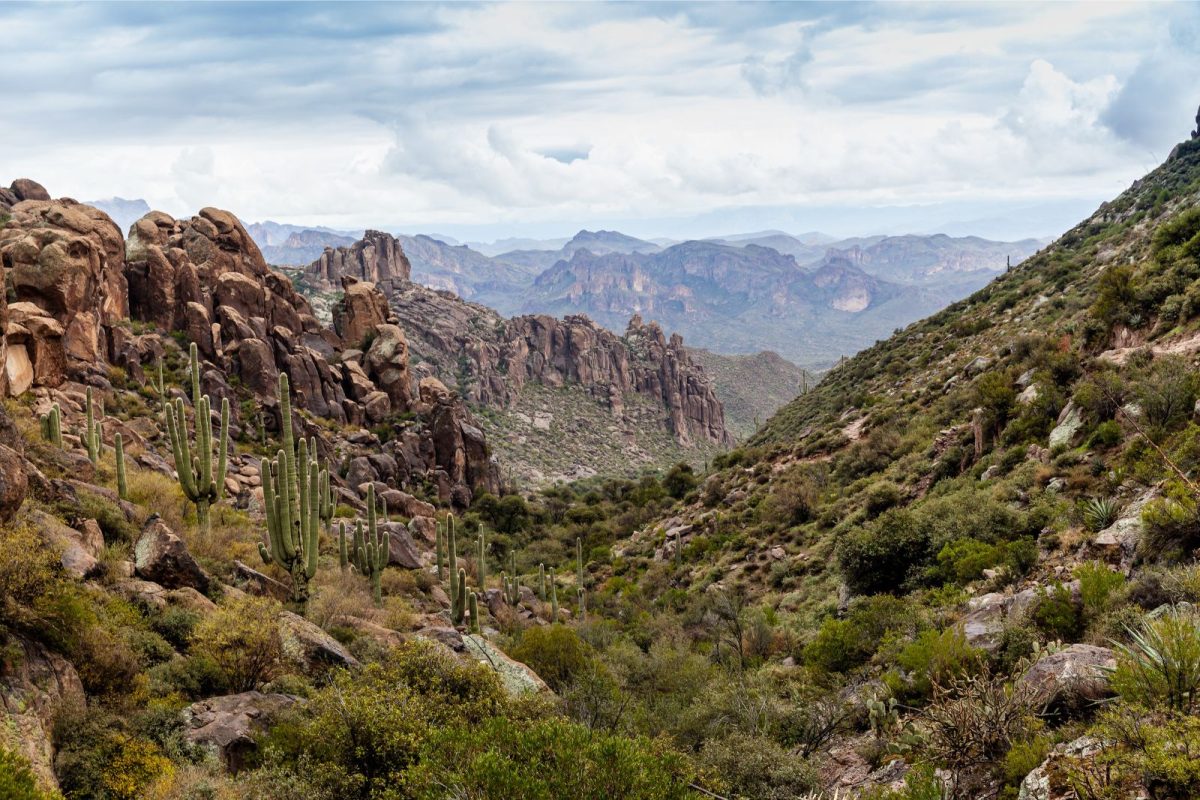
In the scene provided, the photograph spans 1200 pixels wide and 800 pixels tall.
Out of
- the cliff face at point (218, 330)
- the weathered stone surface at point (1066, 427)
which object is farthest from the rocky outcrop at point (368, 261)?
the weathered stone surface at point (1066, 427)

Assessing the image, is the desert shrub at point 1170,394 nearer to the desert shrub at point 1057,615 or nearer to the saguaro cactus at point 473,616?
the desert shrub at point 1057,615

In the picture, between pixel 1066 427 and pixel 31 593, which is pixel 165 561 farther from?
pixel 1066 427

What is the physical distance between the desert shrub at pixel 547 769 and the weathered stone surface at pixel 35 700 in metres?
4.55

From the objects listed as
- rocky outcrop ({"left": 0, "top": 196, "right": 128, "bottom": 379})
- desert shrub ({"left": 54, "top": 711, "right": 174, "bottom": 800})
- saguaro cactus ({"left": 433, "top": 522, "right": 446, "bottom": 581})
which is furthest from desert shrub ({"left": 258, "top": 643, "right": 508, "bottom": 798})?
rocky outcrop ({"left": 0, "top": 196, "right": 128, "bottom": 379})

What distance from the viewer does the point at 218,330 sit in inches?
1657

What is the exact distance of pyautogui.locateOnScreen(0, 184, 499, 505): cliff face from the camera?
99.9 ft

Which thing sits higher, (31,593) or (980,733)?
(31,593)

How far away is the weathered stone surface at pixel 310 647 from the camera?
14.3m

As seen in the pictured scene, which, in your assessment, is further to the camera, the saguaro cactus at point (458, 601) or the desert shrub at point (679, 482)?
the desert shrub at point (679, 482)

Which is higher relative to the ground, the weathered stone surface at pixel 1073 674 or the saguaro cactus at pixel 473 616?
the weathered stone surface at pixel 1073 674

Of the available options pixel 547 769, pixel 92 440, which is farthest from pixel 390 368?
pixel 547 769

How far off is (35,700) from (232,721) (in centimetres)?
269

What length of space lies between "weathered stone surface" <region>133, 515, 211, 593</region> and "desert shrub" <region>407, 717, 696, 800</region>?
8907 millimetres

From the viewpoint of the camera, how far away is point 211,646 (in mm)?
12984
